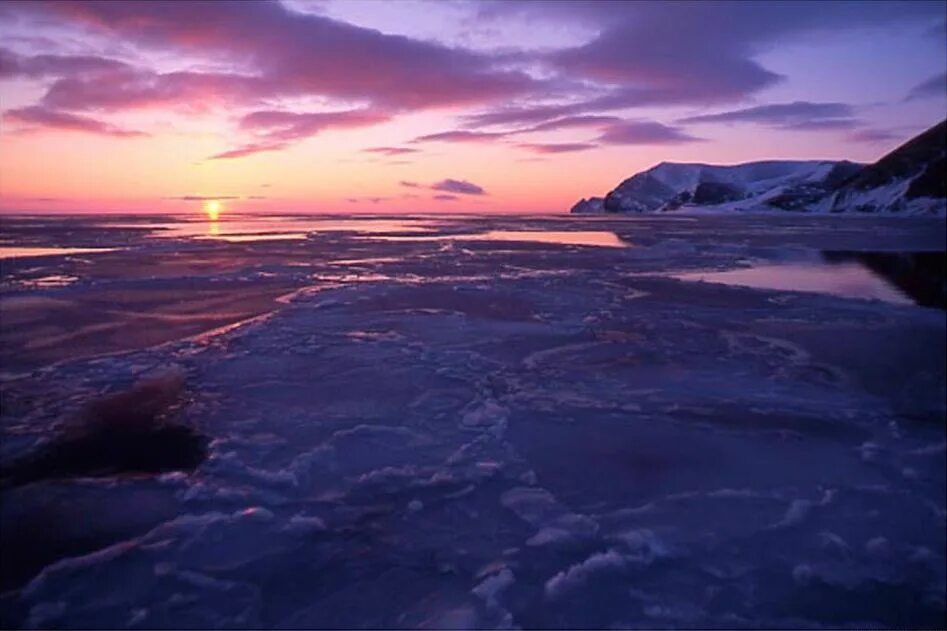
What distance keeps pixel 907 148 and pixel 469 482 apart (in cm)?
9776

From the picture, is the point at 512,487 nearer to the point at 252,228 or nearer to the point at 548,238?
the point at 548,238

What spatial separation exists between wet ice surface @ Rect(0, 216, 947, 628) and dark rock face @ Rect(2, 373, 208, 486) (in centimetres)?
16

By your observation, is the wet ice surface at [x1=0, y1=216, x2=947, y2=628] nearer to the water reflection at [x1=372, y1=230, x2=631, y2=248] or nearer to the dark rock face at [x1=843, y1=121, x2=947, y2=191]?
the water reflection at [x1=372, y1=230, x2=631, y2=248]

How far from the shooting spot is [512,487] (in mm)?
4375

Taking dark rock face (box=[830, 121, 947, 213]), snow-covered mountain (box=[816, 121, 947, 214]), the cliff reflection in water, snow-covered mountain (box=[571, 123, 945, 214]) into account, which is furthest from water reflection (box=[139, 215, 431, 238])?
dark rock face (box=[830, 121, 947, 213])

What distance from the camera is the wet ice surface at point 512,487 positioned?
10.7 ft

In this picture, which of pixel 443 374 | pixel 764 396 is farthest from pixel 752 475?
pixel 443 374

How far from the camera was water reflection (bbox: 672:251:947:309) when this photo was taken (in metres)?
12.4

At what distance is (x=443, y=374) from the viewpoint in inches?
274

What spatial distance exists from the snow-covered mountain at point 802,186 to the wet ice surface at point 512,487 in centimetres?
5901

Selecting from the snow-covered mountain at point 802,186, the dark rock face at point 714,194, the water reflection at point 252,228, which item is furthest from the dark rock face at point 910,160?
the water reflection at point 252,228

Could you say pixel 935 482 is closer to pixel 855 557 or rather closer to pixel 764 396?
pixel 855 557

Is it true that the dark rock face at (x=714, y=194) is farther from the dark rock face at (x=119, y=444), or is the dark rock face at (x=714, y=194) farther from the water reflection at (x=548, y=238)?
the dark rock face at (x=119, y=444)

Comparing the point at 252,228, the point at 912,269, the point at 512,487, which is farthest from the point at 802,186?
the point at 512,487
